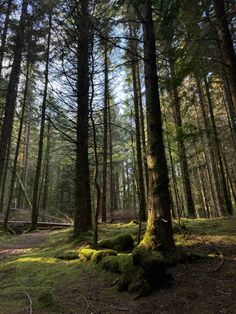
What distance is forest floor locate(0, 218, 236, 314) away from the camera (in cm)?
392

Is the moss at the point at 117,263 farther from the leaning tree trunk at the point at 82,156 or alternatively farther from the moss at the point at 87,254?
the leaning tree trunk at the point at 82,156

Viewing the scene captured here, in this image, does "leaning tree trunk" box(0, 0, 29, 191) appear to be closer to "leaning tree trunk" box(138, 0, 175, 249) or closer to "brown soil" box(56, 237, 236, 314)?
"leaning tree trunk" box(138, 0, 175, 249)

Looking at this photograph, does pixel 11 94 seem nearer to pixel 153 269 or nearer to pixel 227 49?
pixel 227 49

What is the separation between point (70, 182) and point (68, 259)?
22.4 m

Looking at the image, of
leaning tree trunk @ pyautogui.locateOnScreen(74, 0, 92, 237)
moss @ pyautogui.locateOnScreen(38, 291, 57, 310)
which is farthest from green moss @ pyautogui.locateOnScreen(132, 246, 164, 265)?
leaning tree trunk @ pyautogui.locateOnScreen(74, 0, 92, 237)

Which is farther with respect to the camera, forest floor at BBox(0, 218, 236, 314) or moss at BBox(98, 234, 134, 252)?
moss at BBox(98, 234, 134, 252)

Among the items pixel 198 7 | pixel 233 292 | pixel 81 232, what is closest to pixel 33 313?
pixel 233 292

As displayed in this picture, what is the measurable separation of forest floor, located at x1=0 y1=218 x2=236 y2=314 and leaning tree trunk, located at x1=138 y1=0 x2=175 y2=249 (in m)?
0.67

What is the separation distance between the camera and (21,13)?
44.8 feet

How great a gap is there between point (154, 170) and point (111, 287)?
7.65 ft

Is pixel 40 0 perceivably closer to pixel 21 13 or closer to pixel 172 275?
pixel 21 13

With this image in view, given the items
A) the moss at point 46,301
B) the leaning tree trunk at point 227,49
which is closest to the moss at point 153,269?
the moss at point 46,301

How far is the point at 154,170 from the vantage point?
5.73 meters

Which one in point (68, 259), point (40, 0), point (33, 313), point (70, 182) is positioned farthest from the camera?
point (70, 182)
